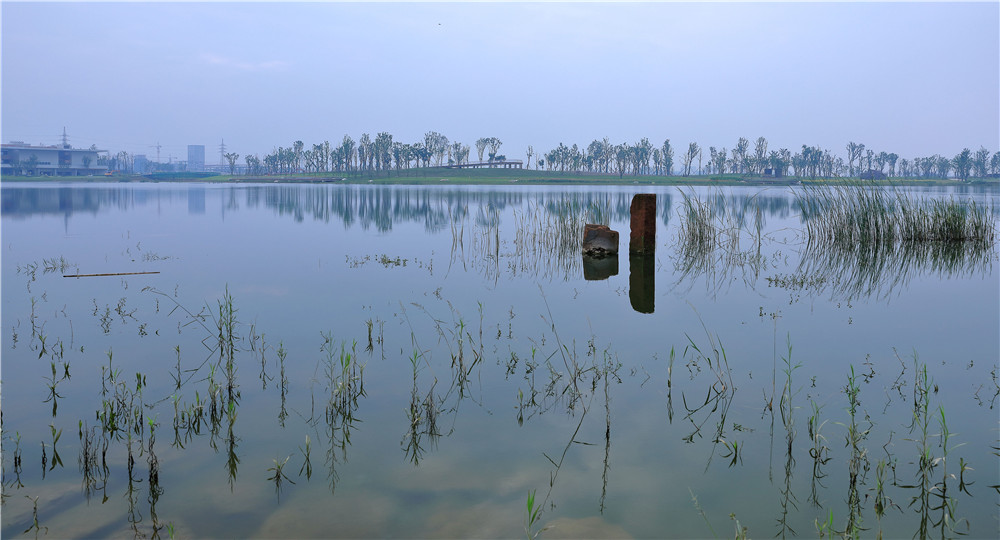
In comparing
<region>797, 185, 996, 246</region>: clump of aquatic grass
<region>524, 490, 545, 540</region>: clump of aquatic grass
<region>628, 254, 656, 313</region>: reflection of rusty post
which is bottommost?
<region>524, 490, 545, 540</region>: clump of aquatic grass

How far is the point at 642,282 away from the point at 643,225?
2.62 metres

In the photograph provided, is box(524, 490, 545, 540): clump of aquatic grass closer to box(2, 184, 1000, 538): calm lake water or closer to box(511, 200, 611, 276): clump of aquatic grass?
box(2, 184, 1000, 538): calm lake water

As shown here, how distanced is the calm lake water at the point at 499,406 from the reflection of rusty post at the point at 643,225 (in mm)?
2197

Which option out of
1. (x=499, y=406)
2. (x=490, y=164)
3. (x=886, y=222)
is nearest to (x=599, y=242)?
(x=886, y=222)

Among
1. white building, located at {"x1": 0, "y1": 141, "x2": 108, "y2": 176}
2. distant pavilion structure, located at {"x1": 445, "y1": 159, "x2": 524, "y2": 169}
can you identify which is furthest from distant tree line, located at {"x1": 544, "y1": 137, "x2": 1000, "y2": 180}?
white building, located at {"x1": 0, "y1": 141, "x2": 108, "y2": 176}

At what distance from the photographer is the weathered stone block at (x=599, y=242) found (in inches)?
471

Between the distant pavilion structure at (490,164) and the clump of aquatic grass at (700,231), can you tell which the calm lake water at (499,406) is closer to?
the clump of aquatic grass at (700,231)

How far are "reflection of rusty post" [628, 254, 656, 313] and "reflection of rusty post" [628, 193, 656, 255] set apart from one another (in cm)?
18

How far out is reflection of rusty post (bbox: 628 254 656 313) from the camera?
8.18m

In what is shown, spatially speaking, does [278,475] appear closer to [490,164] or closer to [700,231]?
[700,231]

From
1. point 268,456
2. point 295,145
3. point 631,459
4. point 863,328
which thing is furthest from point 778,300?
point 295,145

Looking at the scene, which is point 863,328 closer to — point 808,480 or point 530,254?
point 808,480

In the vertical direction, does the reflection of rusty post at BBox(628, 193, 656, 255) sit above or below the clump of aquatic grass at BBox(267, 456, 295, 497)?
above

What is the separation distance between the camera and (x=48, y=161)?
366 feet
